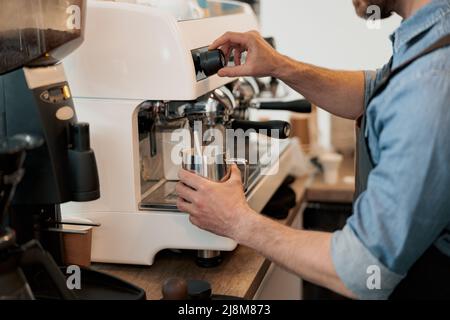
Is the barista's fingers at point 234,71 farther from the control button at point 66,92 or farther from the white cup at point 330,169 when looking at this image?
the white cup at point 330,169

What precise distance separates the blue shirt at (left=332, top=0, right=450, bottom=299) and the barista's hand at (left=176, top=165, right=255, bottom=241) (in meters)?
0.17

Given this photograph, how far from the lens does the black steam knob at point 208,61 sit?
106 centimetres

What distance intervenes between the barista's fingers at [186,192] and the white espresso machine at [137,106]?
0.09 meters

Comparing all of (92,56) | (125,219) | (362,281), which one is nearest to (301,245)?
(362,281)

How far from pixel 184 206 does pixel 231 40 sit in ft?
1.10

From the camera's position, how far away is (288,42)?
257 centimetres

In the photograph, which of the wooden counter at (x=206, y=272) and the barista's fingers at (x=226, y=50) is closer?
the wooden counter at (x=206, y=272)

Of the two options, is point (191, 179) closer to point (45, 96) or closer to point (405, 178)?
point (45, 96)

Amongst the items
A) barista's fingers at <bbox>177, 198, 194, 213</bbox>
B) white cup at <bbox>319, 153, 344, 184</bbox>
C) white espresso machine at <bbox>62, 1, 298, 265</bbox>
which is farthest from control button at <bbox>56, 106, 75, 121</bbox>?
white cup at <bbox>319, 153, 344, 184</bbox>

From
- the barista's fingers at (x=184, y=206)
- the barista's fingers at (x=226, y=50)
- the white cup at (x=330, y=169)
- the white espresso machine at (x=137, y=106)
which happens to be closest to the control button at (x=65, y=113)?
the white espresso machine at (x=137, y=106)

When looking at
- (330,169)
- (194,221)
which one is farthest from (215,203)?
(330,169)

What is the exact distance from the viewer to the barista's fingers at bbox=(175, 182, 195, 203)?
3.26 ft

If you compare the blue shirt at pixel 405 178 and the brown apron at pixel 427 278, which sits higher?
the blue shirt at pixel 405 178
